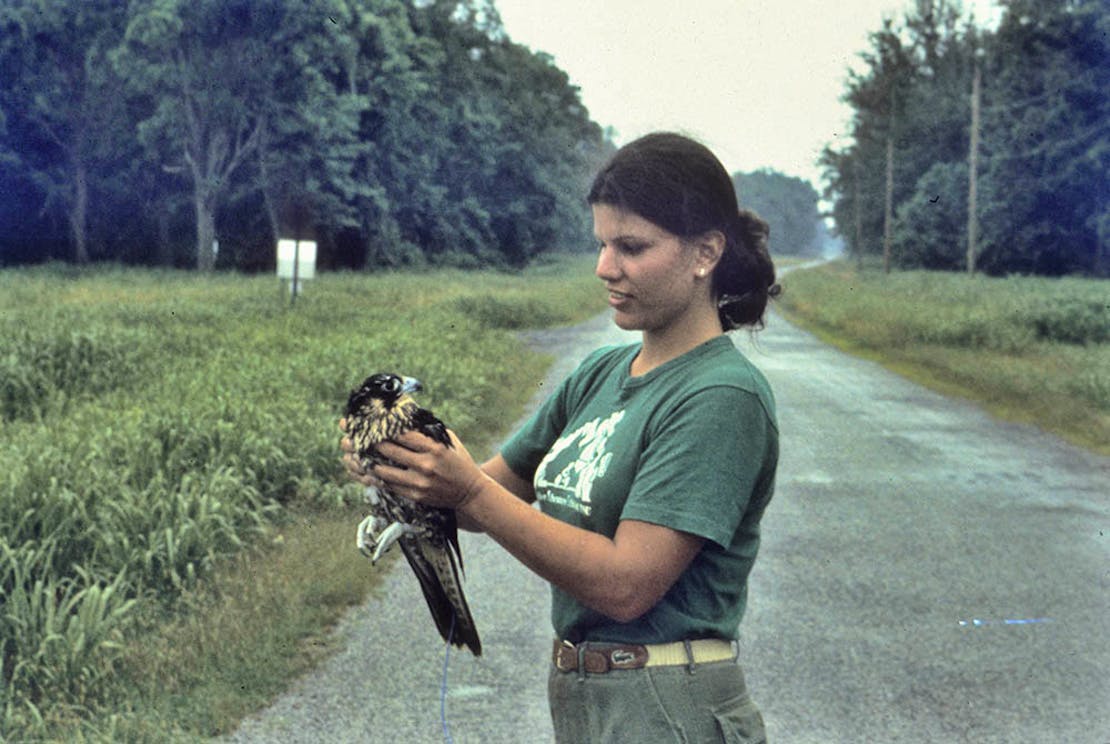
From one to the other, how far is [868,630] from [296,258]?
1450cm

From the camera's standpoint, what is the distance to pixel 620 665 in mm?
1868

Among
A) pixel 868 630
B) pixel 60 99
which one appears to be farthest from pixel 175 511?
pixel 60 99

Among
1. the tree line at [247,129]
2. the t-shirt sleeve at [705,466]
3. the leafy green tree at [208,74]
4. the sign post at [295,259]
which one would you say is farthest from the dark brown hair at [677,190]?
the leafy green tree at [208,74]

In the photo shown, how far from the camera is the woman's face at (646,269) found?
183cm

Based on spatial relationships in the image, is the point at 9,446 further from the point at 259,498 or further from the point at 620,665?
the point at 620,665

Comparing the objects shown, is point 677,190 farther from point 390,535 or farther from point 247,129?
point 247,129

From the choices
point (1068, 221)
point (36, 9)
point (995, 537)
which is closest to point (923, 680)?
point (995, 537)

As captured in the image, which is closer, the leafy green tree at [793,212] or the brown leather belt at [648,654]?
the brown leather belt at [648,654]

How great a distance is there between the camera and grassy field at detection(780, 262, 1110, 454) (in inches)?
515

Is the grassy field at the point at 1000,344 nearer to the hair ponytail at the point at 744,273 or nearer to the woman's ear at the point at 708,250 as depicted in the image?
the hair ponytail at the point at 744,273

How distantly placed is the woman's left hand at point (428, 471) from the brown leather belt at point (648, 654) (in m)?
0.40

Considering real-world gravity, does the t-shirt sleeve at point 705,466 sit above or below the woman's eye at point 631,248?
below

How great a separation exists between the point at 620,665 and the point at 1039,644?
13.4ft

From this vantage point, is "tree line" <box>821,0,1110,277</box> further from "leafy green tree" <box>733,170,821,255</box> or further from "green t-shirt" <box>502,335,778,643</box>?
"leafy green tree" <box>733,170,821,255</box>
